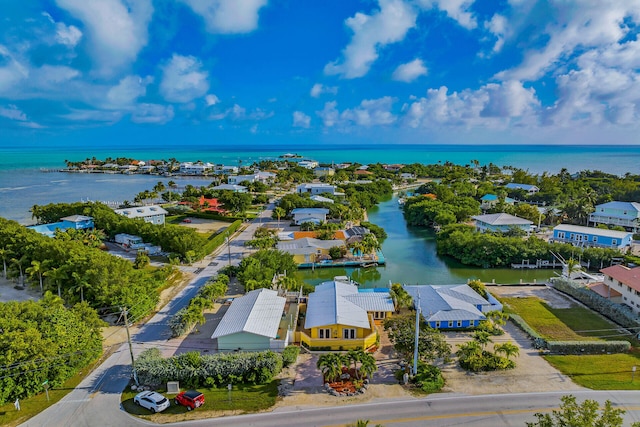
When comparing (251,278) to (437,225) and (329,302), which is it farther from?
(437,225)

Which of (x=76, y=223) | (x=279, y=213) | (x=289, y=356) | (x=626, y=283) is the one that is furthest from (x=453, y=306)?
(x=76, y=223)

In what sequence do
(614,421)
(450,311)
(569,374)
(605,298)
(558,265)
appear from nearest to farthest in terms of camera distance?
(614,421) → (569,374) → (450,311) → (605,298) → (558,265)

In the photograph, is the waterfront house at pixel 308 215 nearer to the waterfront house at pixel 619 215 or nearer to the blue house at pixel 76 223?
the blue house at pixel 76 223

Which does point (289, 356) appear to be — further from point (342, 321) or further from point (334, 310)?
point (334, 310)

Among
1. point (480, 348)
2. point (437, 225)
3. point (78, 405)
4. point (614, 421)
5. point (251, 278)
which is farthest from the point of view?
point (437, 225)

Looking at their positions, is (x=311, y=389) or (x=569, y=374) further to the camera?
(x=569, y=374)

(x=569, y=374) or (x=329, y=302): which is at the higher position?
(x=329, y=302)

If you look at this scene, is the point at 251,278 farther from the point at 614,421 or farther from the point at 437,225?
the point at 437,225

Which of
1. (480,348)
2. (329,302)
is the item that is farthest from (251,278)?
(480,348)
